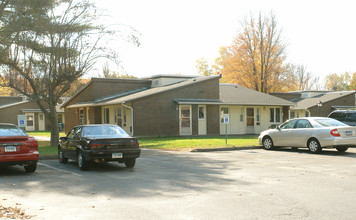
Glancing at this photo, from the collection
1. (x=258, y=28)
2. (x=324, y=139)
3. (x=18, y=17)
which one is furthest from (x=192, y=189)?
(x=258, y=28)

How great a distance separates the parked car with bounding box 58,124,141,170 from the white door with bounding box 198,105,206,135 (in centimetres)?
1756

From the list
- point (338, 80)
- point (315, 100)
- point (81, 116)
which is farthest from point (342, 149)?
point (338, 80)

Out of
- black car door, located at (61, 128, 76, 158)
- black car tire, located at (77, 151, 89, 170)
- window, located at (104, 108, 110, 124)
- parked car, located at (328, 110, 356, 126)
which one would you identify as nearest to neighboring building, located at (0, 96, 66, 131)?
window, located at (104, 108, 110, 124)

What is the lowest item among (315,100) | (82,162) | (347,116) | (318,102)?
(82,162)

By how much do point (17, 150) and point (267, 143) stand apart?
40.1 feet

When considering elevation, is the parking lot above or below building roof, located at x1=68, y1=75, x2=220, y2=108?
below

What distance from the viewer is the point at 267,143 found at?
19.3 m

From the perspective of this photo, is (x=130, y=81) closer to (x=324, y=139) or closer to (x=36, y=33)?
(x=36, y=33)

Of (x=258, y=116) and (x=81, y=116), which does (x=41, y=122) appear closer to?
(x=81, y=116)

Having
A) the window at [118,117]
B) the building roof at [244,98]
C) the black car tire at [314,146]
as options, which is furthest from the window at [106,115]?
the black car tire at [314,146]

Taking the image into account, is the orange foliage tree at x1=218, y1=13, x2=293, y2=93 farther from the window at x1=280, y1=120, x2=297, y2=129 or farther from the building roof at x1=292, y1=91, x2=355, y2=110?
the window at x1=280, y1=120, x2=297, y2=129

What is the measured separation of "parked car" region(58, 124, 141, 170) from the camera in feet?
39.2

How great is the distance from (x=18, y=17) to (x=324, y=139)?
1524cm

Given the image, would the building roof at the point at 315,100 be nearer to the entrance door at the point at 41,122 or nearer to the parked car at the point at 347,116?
the parked car at the point at 347,116
